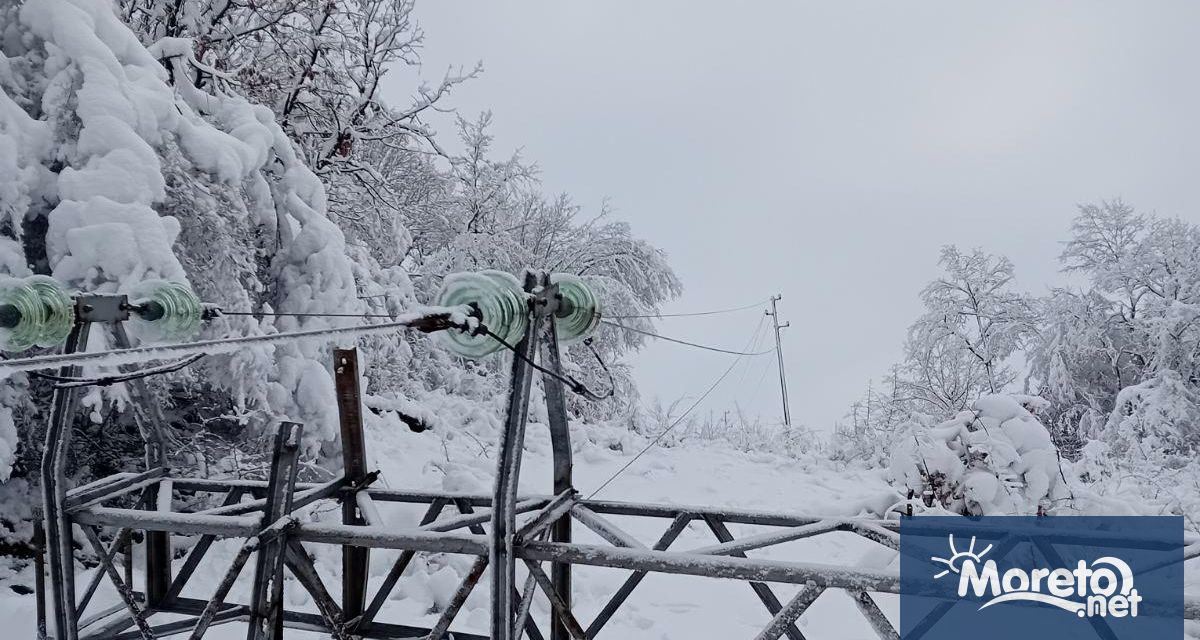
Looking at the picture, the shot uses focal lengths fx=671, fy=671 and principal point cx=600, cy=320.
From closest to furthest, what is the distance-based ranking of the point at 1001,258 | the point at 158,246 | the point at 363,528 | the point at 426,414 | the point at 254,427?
the point at 363,528
the point at 158,246
the point at 254,427
the point at 426,414
the point at 1001,258

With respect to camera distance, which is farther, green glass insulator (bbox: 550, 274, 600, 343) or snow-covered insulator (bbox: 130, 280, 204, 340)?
snow-covered insulator (bbox: 130, 280, 204, 340)

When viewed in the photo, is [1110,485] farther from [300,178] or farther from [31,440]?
[31,440]

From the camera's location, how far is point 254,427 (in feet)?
23.9

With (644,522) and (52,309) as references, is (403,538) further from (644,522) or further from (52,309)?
(644,522)

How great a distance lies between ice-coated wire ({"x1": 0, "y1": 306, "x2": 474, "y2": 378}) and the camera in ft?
7.52

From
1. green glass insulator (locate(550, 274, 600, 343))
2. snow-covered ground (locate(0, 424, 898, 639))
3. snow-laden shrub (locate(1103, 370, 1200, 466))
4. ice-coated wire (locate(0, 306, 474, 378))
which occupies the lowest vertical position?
snow-covered ground (locate(0, 424, 898, 639))

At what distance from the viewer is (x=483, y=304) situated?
10.1 ft

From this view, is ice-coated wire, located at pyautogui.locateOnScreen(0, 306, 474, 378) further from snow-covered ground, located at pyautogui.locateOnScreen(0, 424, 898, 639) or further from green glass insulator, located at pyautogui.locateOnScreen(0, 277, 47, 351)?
snow-covered ground, located at pyautogui.locateOnScreen(0, 424, 898, 639)

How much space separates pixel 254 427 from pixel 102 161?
302cm

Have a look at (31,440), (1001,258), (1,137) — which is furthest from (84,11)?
(1001,258)

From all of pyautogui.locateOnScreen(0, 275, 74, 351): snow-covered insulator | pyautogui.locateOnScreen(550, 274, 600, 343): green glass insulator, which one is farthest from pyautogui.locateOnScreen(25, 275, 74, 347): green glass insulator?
pyautogui.locateOnScreen(550, 274, 600, 343): green glass insulator

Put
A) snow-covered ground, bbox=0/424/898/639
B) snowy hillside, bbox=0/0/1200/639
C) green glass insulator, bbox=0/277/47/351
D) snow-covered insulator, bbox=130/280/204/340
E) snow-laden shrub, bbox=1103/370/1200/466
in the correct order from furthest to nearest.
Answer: snow-laden shrub, bbox=1103/370/1200/466, snow-covered ground, bbox=0/424/898/639, snowy hillside, bbox=0/0/1200/639, snow-covered insulator, bbox=130/280/204/340, green glass insulator, bbox=0/277/47/351

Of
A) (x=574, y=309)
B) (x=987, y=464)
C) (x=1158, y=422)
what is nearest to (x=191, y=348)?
(x=574, y=309)

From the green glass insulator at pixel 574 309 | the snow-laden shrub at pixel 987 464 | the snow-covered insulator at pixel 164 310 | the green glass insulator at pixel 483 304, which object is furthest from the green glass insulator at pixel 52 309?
the snow-laden shrub at pixel 987 464
